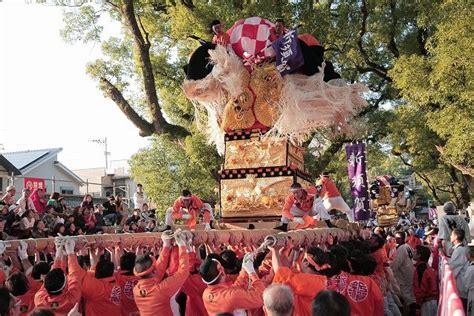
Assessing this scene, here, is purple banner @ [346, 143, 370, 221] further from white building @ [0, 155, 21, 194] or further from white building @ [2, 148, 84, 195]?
white building @ [2, 148, 84, 195]

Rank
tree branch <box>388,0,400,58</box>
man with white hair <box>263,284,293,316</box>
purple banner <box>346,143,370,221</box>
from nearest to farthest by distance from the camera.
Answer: man with white hair <box>263,284,293,316</box>
purple banner <box>346,143,370,221</box>
tree branch <box>388,0,400,58</box>

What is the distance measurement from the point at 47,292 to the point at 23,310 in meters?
0.56

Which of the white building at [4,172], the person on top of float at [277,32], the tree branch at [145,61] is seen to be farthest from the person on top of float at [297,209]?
the white building at [4,172]

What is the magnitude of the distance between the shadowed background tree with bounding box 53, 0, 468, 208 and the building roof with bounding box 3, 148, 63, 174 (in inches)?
468

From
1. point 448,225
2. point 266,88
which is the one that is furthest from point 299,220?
point 448,225

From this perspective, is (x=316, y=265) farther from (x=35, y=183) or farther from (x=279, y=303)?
(x=35, y=183)

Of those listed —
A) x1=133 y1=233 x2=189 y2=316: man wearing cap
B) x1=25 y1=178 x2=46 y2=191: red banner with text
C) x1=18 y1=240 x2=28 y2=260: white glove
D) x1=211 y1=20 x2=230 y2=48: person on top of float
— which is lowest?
x1=133 y1=233 x2=189 y2=316: man wearing cap

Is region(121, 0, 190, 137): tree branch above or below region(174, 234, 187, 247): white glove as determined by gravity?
above

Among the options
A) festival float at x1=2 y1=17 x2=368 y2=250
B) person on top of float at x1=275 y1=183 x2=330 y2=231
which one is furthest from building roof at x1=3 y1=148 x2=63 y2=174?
person on top of float at x1=275 y1=183 x2=330 y2=231

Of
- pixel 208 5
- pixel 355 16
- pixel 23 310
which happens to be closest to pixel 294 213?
pixel 23 310

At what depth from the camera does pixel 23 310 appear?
500 centimetres

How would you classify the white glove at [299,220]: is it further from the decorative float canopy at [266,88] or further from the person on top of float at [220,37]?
the person on top of float at [220,37]

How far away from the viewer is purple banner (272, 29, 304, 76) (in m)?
8.84

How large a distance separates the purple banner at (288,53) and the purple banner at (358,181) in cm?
490
